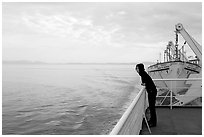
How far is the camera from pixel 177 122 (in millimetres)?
4891

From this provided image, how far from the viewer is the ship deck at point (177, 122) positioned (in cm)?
427

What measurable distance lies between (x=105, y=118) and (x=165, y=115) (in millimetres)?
9192

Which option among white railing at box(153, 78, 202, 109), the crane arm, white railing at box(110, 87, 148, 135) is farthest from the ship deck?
the crane arm

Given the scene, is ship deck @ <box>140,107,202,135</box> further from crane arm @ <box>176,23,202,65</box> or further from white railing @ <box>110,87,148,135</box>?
crane arm @ <box>176,23,202,65</box>

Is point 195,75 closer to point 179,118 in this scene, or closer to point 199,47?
point 199,47

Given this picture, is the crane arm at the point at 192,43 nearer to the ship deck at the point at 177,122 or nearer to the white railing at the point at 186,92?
the white railing at the point at 186,92

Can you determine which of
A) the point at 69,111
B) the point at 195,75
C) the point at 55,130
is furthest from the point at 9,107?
the point at 195,75

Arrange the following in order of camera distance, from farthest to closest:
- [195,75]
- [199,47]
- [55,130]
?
[195,75]
[55,130]
[199,47]

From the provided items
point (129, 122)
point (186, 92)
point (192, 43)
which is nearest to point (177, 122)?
point (129, 122)

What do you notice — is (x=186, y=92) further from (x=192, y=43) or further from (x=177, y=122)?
(x=177, y=122)

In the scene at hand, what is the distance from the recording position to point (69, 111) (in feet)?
56.9

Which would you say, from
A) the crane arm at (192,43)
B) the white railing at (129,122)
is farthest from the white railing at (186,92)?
the white railing at (129,122)

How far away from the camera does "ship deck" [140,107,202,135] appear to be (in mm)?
4268

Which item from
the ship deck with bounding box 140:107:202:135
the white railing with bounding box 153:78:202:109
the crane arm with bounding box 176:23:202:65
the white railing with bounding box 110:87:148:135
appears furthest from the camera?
the crane arm with bounding box 176:23:202:65
